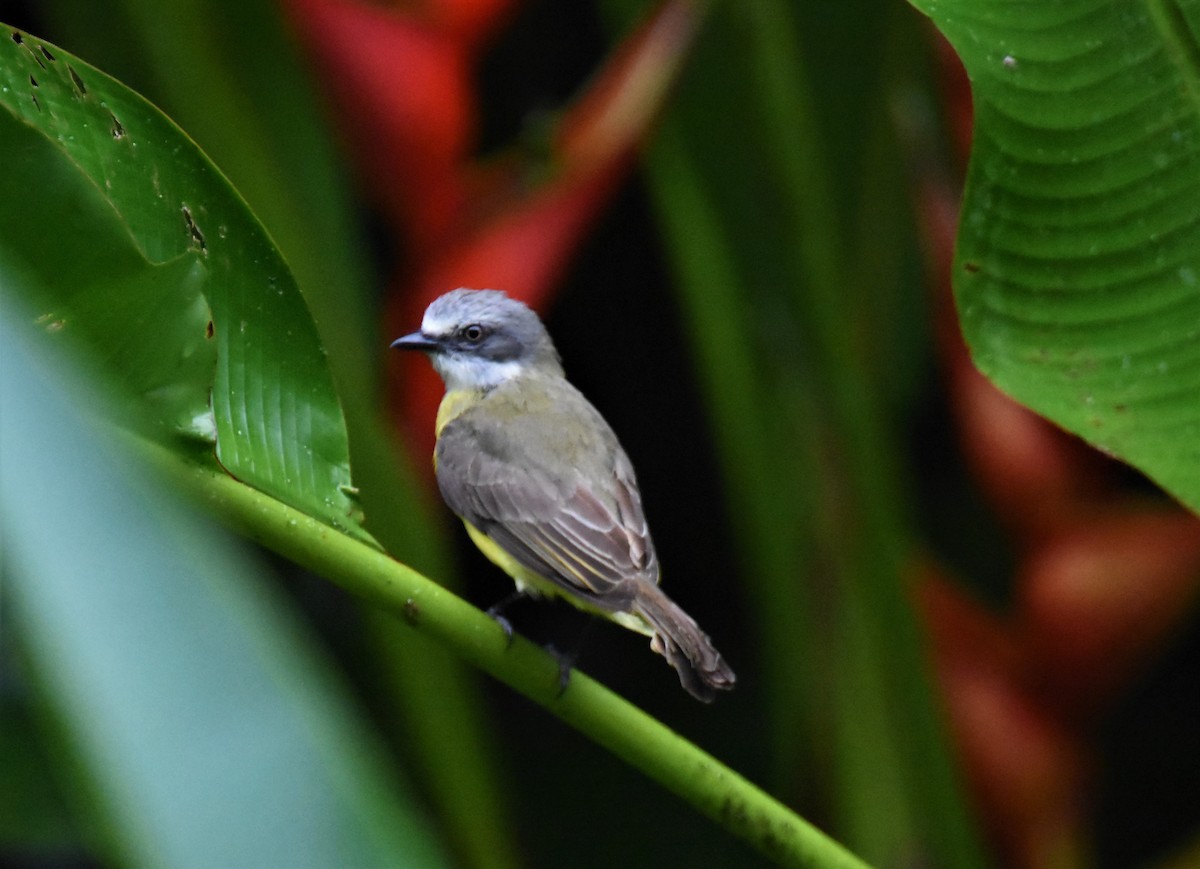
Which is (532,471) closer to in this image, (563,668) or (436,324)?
(436,324)

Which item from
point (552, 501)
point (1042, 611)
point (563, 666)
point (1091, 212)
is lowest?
point (1042, 611)

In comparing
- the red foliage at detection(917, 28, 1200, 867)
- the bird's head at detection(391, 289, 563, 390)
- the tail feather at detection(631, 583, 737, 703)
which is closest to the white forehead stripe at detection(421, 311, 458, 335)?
the bird's head at detection(391, 289, 563, 390)

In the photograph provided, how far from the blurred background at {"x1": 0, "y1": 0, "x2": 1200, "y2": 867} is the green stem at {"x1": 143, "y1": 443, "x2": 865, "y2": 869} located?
2.03ft

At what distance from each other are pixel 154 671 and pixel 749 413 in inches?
63.0

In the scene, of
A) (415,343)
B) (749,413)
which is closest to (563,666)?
(415,343)

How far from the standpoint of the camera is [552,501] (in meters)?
1.49

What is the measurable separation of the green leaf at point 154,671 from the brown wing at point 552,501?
3.08 ft

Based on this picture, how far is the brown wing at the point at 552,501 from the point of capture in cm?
139

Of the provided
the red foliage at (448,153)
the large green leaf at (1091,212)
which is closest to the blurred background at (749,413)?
the red foliage at (448,153)

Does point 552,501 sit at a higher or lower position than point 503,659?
lower

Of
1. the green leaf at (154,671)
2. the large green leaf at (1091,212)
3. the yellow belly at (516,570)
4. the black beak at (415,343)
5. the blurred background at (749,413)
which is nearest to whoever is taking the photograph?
the green leaf at (154,671)

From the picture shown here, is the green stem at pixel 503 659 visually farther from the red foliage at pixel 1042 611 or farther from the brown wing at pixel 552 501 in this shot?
the red foliage at pixel 1042 611

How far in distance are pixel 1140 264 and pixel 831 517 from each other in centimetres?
91

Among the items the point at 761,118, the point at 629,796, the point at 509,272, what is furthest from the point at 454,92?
the point at 629,796
